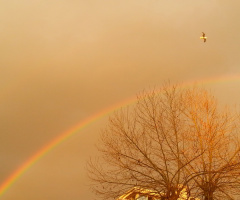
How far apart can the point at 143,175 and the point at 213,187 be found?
295cm

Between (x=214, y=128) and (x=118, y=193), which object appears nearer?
(x=118, y=193)

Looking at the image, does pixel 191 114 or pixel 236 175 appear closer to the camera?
pixel 236 175

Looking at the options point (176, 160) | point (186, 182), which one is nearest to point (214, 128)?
point (176, 160)

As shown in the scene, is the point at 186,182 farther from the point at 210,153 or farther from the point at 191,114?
the point at 191,114

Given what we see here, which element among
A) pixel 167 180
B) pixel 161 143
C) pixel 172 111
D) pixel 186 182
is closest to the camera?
pixel 186 182

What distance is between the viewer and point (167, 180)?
51.5ft

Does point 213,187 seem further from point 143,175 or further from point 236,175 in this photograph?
point 143,175

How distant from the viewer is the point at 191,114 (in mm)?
18984

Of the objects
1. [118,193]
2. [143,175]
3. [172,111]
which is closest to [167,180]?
[143,175]

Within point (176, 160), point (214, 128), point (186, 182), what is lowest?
point (186, 182)

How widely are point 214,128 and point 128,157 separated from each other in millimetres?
4267

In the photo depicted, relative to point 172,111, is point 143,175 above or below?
below

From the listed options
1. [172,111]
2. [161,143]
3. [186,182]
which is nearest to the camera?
[186,182]

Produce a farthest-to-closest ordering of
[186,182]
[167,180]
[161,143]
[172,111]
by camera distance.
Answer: [172,111] → [161,143] → [167,180] → [186,182]
